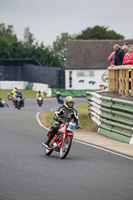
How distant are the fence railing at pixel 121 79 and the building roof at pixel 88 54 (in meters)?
57.6

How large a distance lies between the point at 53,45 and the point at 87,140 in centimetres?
14635

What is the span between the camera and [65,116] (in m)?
14.0

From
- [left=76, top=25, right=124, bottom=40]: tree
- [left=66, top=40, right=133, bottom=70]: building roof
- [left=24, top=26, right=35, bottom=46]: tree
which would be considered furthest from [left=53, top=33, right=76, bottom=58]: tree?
[left=66, top=40, right=133, bottom=70]: building roof

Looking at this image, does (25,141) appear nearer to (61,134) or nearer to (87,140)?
(87,140)

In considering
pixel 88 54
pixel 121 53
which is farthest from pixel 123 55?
pixel 88 54

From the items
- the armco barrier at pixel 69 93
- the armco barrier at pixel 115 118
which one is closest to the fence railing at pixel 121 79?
the armco barrier at pixel 115 118

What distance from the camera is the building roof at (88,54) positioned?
80.9 m

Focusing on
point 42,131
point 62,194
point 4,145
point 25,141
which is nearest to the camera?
point 62,194

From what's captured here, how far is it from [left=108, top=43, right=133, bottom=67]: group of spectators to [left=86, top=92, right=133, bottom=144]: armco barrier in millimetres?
1394

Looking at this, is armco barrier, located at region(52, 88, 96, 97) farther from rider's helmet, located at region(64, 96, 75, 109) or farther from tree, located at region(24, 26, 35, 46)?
tree, located at region(24, 26, 35, 46)

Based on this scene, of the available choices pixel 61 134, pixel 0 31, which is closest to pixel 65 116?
pixel 61 134

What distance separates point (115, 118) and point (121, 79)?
7.38ft

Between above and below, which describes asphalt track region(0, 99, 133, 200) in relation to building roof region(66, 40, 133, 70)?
below

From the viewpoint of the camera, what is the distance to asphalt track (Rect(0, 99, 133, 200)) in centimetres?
918
